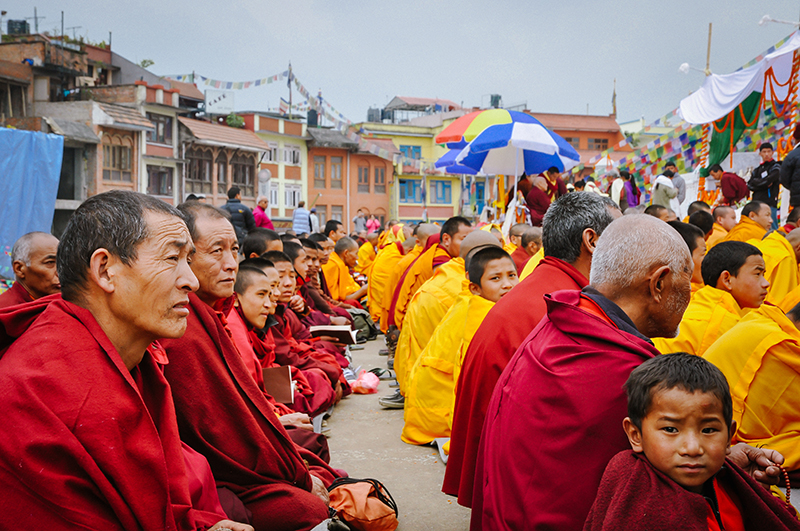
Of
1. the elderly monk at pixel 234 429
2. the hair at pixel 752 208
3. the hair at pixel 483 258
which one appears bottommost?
the elderly monk at pixel 234 429

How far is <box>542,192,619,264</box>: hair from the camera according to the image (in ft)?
10.1

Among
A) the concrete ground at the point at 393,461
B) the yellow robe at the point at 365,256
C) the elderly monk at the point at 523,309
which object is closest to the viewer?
the elderly monk at the point at 523,309

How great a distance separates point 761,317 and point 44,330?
2.95 metres

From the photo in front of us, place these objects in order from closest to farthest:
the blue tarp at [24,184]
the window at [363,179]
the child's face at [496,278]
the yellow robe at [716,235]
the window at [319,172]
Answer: the child's face at [496,278], the yellow robe at [716,235], the blue tarp at [24,184], the window at [319,172], the window at [363,179]

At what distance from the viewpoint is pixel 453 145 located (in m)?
13.7

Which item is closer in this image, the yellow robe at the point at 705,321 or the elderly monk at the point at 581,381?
the elderly monk at the point at 581,381

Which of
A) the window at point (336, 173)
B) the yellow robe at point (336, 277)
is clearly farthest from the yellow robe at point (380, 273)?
the window at point (336, 173)

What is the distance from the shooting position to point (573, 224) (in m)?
3.09

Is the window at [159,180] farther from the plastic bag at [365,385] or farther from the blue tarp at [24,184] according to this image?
the plastic bag at [365,385]

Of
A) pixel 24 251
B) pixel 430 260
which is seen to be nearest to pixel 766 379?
pixel 24 251

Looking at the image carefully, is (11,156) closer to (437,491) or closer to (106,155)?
(437,491)

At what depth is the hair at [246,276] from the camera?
4.52 meters

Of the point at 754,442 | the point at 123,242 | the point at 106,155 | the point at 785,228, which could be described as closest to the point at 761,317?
the point at 754,442

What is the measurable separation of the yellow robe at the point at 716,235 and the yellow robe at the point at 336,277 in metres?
5.71
